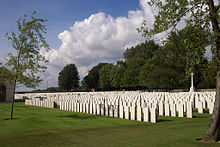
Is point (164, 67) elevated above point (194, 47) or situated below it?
above

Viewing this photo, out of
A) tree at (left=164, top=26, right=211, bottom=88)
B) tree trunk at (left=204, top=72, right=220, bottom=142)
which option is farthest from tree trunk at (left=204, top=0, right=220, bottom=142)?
tree at (left=164, top=26, right=211, bottom=88)

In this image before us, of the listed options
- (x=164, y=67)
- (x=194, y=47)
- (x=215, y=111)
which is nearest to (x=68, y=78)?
(x=164, y=67)

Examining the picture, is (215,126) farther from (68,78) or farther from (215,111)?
(68,78)

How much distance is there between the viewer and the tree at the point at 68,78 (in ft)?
265

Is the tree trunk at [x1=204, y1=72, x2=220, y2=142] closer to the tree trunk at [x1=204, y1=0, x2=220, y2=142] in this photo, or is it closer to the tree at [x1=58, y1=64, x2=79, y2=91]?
the tree trunk at [x1=204, y1=0, x2=220, y2=142]

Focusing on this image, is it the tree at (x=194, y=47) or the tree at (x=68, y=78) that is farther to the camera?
the tree at (x=68, y=78)

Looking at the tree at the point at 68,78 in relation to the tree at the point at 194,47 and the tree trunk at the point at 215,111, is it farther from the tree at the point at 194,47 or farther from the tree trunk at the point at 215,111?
the tree trunk at the point at 215,111

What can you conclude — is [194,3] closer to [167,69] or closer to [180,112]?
[180,112]

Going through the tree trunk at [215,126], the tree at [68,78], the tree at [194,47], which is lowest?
the tree trunk at [215,126]

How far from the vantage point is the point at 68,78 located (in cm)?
8088

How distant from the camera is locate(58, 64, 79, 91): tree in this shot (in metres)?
80.8

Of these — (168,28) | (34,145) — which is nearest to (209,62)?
(168,28)

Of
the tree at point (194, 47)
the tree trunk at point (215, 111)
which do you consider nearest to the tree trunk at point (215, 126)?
the tree trunk at point (215, 111)

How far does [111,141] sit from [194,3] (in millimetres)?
4490
